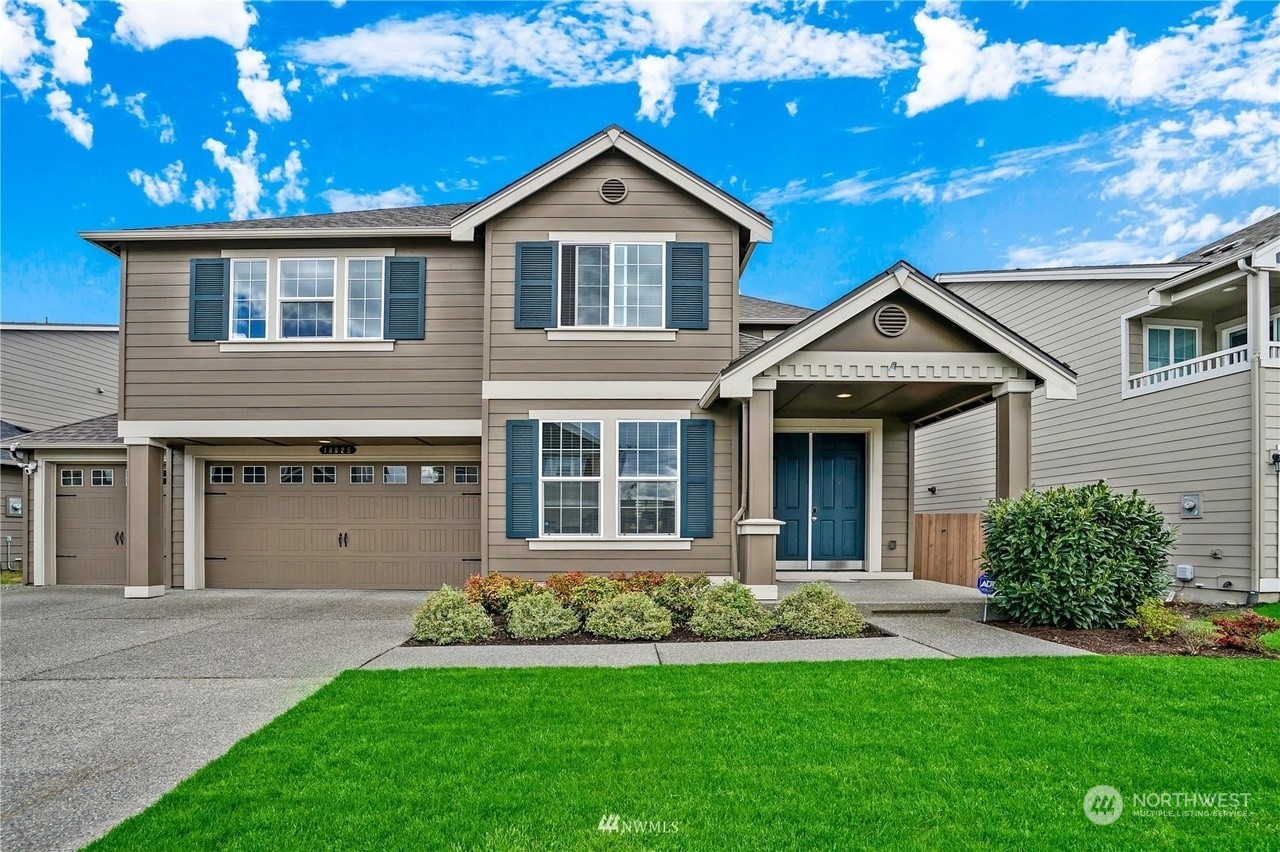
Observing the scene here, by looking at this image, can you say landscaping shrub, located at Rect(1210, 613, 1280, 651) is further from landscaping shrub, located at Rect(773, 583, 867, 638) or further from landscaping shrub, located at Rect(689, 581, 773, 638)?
landscaping shrub, located at Rect(689, 581, 773, 638)

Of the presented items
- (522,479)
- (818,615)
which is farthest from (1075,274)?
(522,479)

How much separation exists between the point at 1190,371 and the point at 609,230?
929 cm

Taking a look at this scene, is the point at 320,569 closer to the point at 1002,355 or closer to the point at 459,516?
the point at 459,516

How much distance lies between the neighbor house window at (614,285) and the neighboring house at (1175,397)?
4.11 m

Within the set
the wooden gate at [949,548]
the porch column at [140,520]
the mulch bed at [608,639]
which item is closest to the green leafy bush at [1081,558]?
the mulch bed at [608,639]

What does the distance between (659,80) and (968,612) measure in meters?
21.9

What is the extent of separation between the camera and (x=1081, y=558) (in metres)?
7.48

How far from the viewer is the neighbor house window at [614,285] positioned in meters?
10.0

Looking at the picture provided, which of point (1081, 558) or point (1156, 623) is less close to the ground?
point (1081, 558)

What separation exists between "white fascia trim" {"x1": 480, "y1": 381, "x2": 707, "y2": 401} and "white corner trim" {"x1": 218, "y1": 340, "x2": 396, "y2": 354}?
1849 millimetres

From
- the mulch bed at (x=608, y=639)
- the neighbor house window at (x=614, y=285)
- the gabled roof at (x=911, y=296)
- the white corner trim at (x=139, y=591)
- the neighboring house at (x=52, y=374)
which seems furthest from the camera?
the neighboring house at (x=52, y=374)

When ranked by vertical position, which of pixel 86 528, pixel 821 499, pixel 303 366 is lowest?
pixel 86 528

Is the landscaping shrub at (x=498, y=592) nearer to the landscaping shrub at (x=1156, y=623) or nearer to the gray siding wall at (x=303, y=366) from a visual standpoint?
the gray siding wall at (x=303, y=366)

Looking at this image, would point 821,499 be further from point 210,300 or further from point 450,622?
point 210,300
